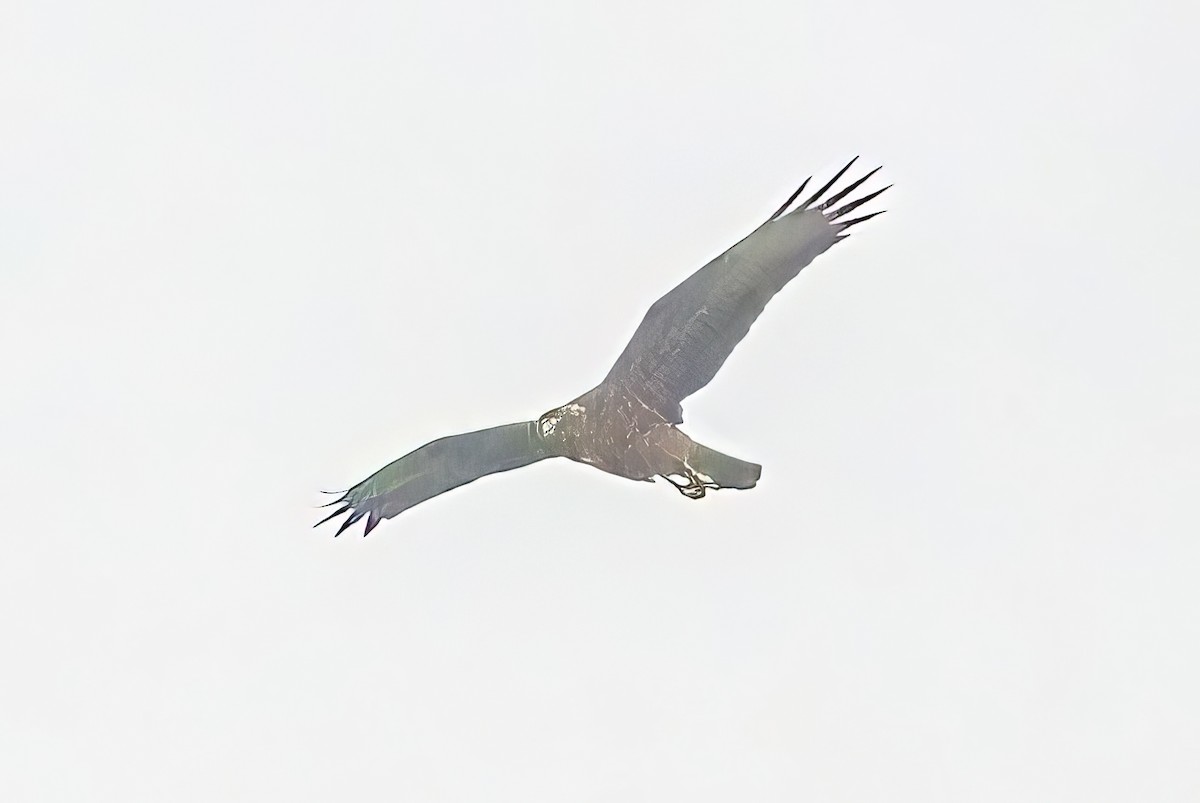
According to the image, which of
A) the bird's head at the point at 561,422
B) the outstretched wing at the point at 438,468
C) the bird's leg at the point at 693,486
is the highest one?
the outstretched wing at the point at 438,468

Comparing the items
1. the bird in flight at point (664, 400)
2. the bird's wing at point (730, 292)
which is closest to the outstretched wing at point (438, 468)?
the bird in flight at point (664, 400)

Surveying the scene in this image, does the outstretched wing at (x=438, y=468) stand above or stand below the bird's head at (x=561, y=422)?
above

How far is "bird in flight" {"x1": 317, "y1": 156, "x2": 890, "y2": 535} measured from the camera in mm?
10109

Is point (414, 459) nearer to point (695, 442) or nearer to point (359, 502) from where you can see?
point (359, 502)

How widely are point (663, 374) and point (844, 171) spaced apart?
5.68ft

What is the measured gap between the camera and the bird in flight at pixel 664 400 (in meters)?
10.1

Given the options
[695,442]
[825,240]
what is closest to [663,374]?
[695,442]

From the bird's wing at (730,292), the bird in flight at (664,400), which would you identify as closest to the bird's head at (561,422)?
the bird in flight at (664,400)

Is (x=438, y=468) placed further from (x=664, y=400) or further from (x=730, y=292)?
(x=730, y=292)

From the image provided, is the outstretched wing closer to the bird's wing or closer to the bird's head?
the bird's head

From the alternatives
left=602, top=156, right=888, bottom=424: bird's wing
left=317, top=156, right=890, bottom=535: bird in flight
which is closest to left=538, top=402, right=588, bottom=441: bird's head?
left=317, top=156, right=890, bottom=535: bird in flight

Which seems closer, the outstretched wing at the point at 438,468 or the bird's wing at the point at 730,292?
the bird's wing at the point at 730,292

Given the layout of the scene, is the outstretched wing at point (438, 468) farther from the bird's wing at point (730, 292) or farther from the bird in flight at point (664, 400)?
the bird's wing at point (730, 292)

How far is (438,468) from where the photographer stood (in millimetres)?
11562
